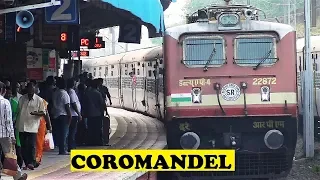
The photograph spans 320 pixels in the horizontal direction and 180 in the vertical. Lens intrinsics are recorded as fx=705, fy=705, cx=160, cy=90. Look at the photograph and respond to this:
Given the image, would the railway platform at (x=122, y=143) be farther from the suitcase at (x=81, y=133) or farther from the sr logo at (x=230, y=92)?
the sr logo at (x=230, y=92)

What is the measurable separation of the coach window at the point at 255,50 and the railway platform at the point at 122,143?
2.62m

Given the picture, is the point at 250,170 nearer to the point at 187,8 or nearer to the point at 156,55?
the point at 156,55

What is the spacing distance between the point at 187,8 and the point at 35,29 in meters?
45.1

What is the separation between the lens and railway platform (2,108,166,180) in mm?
10891

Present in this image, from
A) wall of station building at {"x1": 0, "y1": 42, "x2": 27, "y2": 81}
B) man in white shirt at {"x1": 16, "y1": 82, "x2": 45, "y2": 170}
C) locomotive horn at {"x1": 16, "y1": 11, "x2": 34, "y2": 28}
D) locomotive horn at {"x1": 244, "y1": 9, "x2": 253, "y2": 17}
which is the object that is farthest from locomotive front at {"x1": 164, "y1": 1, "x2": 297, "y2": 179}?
wall of station building at {"x1": 0, "y1": 42, "x2": 27, "y2": 81}

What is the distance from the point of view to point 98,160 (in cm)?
955

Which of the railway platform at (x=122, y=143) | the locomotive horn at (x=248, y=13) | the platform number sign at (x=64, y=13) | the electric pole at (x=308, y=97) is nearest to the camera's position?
the railway platform at (x=122, y=143)

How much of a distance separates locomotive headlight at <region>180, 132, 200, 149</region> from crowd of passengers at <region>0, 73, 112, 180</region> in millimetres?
2246

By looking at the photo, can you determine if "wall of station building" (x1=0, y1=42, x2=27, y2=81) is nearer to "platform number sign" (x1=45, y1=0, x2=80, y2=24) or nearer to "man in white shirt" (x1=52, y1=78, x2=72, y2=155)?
"man in white shirt" (x1=52, y1=78, x2=72, y2=155)

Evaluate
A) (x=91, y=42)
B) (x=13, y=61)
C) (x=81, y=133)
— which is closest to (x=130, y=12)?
(x=81, y=133)

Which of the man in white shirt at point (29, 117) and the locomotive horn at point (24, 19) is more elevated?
the locomotive horn at point (24, 19)

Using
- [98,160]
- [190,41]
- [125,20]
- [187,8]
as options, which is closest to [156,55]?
[125,20]

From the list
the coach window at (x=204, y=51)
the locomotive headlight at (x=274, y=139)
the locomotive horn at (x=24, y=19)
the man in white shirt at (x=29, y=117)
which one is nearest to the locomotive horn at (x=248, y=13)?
the coach window at (x=204, y=51)

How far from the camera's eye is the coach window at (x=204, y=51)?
40.0ft
